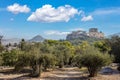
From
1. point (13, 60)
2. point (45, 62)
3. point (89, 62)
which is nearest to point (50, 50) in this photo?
point (13, 60)

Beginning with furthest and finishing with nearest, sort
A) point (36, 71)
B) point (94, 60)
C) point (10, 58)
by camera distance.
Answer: point (10, 58), point (36, 71), point (94, 60)

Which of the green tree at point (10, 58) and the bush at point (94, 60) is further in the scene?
the green tree at point (10, 58)

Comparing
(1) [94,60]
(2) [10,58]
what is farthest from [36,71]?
(2) [10,58]

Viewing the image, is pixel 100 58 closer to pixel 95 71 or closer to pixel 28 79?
pixel 95 71

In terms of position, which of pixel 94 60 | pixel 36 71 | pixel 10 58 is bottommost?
pixel 36 71

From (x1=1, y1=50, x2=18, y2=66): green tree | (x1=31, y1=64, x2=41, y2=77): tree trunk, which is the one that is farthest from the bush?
(x1=1, y1=50, x2=18, y2=66): green tree

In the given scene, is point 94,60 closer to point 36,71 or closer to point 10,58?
point 36,71

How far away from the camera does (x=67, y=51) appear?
237ft

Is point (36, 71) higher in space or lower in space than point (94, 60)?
lower

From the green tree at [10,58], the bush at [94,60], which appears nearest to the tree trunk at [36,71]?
the bush at [94,60]

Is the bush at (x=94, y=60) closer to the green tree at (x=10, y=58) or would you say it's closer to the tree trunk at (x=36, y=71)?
the tree trunk at (x=36, y=71)

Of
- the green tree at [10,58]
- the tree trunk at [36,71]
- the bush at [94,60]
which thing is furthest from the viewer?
the green tree at [10,58]

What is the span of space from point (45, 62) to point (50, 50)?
18.0m

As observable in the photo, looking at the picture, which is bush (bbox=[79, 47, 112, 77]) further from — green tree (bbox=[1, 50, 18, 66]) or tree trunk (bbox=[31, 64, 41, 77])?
green tree (bbox=[1, 50, 18, 66])
